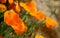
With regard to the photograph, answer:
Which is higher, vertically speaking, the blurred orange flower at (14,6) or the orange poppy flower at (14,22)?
the blurred orange flower at (14,6)

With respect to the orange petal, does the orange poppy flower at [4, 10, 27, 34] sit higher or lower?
lower

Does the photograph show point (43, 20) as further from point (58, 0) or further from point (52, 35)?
point (58, 0)

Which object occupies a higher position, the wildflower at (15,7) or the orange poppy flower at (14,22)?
the wildflower at (15,7)

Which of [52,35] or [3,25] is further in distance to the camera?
[52,35]

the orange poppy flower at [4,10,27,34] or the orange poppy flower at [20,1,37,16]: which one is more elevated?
the orange poppy flower at [20,1,37,16]

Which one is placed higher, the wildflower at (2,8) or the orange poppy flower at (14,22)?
the wildflower at (2,8)

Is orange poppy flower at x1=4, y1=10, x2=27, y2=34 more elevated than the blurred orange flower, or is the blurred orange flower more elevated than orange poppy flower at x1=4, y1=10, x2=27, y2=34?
the blurred orange flower

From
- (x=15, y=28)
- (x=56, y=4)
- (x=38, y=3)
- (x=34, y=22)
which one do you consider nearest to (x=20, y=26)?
(x=15, y=28)

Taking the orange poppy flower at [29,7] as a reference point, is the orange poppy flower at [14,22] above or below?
below
